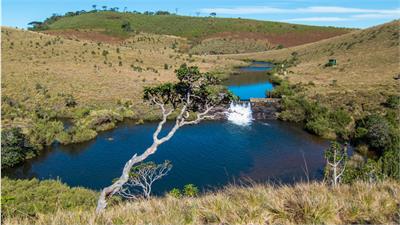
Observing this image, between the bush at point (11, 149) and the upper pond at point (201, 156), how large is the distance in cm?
73

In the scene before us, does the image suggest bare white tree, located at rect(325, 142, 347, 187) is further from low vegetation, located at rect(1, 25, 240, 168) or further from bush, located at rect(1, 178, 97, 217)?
low vegetation, located at rect(1, 25, 240, 168)

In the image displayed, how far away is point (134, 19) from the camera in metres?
180

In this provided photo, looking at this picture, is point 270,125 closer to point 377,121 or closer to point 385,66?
point 377,121

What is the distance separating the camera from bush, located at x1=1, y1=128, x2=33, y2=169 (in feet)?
97.8

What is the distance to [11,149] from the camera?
30.4 m

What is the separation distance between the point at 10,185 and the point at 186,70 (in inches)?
605

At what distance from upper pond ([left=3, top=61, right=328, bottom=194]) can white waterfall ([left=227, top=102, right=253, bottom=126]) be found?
4.13 ft

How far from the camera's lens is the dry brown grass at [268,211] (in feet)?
21.6

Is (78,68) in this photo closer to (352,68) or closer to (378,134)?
(378,134)

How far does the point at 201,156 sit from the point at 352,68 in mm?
53064

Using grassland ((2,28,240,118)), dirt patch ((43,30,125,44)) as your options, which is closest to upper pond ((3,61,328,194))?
grassland ((2,28,240,118))

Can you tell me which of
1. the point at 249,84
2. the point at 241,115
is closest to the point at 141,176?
the point at 241,115

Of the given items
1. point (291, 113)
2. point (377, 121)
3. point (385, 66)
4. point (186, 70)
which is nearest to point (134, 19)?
point (385, 66)

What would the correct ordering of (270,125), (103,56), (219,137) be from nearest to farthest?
(219,137), (270,125), (103,56)
